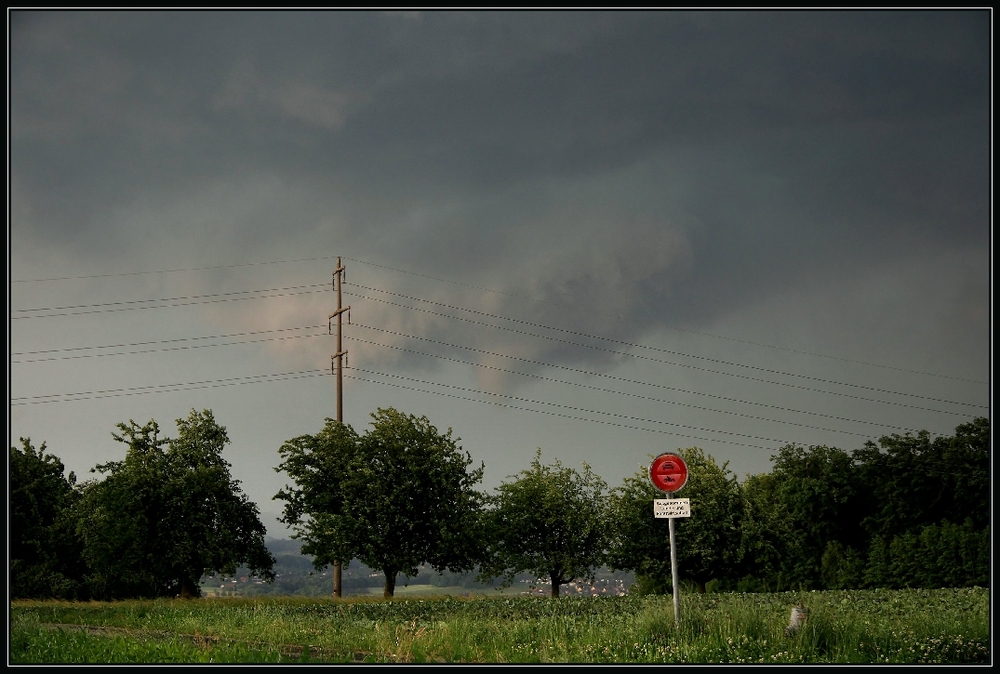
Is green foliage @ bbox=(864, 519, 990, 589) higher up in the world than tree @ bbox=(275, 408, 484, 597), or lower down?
lower down

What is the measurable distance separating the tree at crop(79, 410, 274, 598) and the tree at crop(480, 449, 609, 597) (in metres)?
10.3

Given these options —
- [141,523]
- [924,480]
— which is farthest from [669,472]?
[924,480]

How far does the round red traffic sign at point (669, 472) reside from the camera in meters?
17.2

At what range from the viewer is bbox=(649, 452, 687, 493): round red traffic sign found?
17.2m

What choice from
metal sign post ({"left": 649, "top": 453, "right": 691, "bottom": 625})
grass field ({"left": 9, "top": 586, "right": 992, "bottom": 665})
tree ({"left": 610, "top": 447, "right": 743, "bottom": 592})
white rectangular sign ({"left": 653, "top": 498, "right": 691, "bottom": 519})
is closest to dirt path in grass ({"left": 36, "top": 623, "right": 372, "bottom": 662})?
grass field ({"left": 9, "top": 586, "right": 992, "bottom": 665})

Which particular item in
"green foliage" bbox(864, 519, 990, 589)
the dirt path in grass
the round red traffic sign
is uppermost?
the round red traffic sign

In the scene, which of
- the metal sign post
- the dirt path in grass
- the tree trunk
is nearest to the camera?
the dirt path in grass

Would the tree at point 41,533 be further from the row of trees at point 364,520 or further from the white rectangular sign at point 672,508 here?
the white rectangular sign at point 672,508

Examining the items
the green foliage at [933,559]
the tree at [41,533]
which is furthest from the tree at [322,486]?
the green foliage at [933,559]

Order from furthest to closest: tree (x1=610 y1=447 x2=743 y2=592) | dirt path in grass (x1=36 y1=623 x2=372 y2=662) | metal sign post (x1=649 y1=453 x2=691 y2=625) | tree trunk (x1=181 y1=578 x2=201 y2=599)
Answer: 1. tree (x1=610 y1=447 x2=743 y2=592)
2. tree trunk (x1=181 y1=578 x2=201 y2=599)
3. metal sign post (x1=649 y1=453 x2=691 y2=625)
4. dirt path in grass (x1=36 y1=623 x2=372 y2=662)

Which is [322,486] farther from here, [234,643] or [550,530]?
[234,643]

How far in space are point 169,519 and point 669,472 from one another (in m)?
25.5

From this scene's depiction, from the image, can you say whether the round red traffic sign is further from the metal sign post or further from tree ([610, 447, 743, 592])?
tree ([610, 447, 743, 592])

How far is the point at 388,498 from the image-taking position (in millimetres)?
37000
